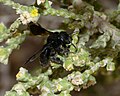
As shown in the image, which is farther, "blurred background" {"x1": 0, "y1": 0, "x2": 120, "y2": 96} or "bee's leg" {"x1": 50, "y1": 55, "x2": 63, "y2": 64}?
"blurred background" {"x1": 0, "y1": 0, "x2": 120, "y2": 96}

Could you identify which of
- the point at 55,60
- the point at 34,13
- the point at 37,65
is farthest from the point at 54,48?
the point at 37,65

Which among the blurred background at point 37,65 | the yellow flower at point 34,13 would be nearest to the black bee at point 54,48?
the yellow flower at point 34,13

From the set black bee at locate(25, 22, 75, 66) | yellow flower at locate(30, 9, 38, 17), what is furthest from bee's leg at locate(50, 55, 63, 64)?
yellow flower at locate(30, 9, 38, 17)

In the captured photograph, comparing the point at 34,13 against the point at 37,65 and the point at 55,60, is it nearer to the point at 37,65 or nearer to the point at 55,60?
the point at 55,60

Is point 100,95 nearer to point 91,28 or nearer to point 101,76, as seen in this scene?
point 101,76

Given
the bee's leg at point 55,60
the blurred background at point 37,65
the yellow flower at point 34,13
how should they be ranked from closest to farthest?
1. the yellow flower at point 34,13
2. the bee's leg at point 55,60
3. the blurred background at point 37,65

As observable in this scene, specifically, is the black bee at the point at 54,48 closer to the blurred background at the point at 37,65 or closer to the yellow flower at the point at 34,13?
the yellow flower at the point at 34,13

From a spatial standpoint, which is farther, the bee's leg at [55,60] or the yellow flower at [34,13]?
the bee's leg at [55,60]

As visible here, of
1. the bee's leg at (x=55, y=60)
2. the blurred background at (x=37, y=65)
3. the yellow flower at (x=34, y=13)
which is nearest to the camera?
the yellow flower at (x=34, y=13)

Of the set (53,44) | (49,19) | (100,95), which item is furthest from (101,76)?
(53,44)

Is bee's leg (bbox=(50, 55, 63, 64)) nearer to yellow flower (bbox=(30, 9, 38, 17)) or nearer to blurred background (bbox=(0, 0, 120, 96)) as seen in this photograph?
yellow flower (bbox=(30, 9, 38, 17))

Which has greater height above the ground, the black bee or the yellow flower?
the yellow flower
